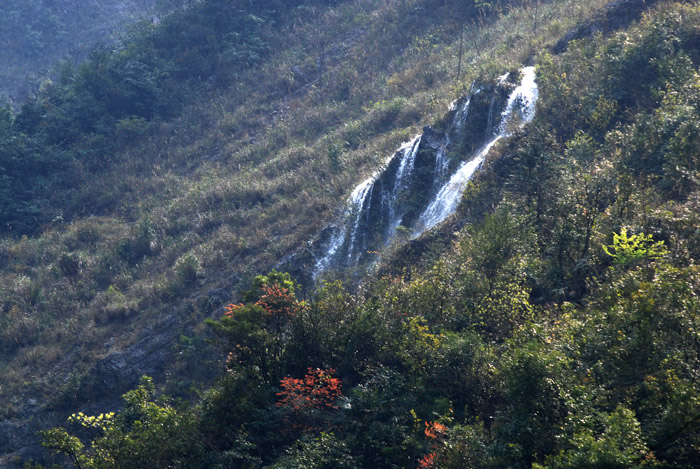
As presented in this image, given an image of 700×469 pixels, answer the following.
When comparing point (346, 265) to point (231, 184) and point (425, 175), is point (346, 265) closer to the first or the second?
point (425, 175)

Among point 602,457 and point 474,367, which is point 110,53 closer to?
point 474,367

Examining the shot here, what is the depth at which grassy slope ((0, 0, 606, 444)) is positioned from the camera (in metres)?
19.3

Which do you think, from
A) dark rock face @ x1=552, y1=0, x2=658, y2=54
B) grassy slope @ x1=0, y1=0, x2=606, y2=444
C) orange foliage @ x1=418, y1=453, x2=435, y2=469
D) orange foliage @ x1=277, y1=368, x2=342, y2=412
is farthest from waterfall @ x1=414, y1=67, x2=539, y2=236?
orange foliage @ x1=418, y1=453, x2=435, y2=469

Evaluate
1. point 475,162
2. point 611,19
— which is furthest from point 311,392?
point 611,19

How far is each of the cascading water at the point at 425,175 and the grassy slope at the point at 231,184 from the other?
4.08 feet

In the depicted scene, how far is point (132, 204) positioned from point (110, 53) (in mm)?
14291

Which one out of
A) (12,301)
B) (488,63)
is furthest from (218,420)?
(488,63)

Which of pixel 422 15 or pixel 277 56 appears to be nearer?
pixel 422 15

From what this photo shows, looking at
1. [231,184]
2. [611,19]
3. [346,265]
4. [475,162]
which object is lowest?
[346,265]

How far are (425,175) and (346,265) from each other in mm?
4619

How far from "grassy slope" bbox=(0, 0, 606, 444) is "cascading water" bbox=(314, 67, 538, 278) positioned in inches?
49.0

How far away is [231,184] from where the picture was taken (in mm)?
24609

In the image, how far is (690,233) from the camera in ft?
31.2

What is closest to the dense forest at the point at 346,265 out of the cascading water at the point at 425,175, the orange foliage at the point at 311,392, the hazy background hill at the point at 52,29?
the orange foliage at the point at 311,392
